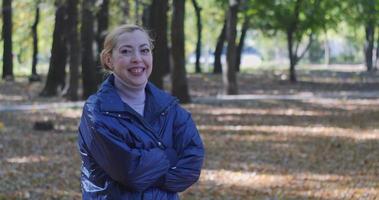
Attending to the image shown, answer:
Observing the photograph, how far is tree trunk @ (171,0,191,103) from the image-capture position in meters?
17.5

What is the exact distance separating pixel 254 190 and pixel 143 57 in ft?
17.4

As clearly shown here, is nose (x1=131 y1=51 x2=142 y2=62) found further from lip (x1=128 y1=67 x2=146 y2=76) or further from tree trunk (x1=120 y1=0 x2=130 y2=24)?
tree trunk (x1=120 y1=0 x2=130 y2=24)

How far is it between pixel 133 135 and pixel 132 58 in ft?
1.15

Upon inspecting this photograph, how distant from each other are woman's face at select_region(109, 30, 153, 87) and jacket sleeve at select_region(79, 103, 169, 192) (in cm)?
24

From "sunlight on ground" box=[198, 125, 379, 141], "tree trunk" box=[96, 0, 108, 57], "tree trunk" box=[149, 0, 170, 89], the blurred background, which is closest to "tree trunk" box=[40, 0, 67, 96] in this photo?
the blurred background

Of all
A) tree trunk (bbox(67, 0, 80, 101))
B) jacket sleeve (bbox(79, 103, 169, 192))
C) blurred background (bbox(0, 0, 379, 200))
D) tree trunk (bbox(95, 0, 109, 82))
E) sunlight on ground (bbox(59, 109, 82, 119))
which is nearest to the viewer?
jacket sleeve (bbox(79, 103, 169, 192))

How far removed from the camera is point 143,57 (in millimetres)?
2975

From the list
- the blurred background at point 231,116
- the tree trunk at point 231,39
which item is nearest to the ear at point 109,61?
the blurred background at point 231,116

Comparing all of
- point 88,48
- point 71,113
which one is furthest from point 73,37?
point 71,113

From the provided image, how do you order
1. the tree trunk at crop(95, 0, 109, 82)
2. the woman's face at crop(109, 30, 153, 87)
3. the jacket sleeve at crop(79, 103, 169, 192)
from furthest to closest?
the tree trunk at crop(95, 0, 109, 82), the woman's face at crop(109, 30, 153, 87), the jacket sleeve at crop(79, 103, 169, 192)

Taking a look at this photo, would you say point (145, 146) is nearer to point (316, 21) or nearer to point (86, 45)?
point (86, 45)

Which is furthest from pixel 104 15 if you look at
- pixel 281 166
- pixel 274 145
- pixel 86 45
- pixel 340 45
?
pixel 340 45

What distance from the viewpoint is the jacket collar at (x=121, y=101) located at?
287 cm

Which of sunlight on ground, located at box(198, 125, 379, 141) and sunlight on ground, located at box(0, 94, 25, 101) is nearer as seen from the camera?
sunlight on ground, located at box(198, 125, 379, 141)
